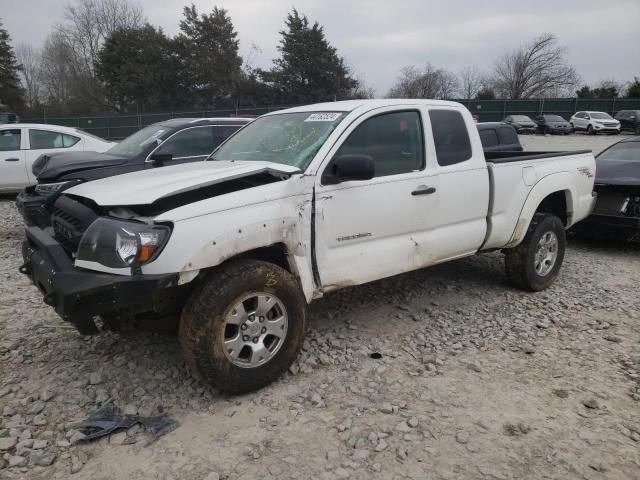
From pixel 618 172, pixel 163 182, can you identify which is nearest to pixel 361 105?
pixel 163 182

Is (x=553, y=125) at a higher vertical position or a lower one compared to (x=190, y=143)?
higher

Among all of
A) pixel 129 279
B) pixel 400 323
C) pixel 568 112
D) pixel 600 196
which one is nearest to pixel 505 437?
pixel 400 323

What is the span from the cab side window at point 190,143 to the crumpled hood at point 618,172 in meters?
5.38

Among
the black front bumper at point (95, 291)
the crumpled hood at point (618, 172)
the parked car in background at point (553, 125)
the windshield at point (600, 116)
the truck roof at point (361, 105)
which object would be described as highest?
the windshield at point (600, 116)

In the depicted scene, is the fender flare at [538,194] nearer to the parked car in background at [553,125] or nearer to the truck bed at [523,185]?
the truck bed at [523,185]

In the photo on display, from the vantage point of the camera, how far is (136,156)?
659 cm

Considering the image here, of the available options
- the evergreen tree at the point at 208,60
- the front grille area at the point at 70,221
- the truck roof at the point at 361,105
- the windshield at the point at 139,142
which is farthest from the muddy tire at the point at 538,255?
the evergreen tree at the point at 208,60

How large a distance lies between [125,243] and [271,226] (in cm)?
85

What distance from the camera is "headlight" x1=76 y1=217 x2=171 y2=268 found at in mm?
2660

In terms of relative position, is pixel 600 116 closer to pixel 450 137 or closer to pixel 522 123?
pixel 522 123

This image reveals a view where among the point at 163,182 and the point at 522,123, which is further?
the point at 522,123

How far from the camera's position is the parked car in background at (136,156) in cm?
589

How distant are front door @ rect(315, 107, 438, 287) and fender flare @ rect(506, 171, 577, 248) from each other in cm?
118

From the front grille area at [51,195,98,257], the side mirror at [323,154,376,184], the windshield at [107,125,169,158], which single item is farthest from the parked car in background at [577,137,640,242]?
the front grille area at [51,195,98,257]
